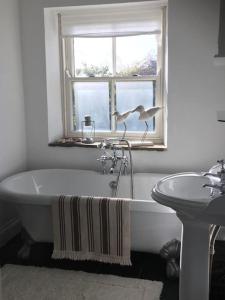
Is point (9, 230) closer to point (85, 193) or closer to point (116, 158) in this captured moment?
point (85, 193)

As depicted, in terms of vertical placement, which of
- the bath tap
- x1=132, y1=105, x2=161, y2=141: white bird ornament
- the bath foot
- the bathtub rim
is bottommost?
the bath foot

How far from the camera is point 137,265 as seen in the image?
8.99 feet

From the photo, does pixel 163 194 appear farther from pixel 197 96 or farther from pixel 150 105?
pixel 150 105

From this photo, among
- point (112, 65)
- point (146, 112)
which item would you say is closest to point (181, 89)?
point (146, 112)

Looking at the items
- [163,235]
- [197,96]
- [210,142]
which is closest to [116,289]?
[163,235]

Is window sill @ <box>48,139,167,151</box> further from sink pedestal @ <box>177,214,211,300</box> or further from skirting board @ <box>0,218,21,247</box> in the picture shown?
sink pedestal @ <box>177,214,211,300</box>

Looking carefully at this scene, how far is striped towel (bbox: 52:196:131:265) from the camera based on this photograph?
2.54 m

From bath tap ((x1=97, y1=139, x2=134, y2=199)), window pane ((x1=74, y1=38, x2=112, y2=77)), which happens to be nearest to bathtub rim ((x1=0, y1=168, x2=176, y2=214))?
bath tap ((x1=97, y1=139, x2=134, y2=199))

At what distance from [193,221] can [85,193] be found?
1502mm

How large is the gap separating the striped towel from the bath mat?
13 centimetres

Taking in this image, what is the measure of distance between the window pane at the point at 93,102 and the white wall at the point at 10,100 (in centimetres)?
53

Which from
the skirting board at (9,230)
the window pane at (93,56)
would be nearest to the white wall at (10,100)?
the skirting board at (9,230)

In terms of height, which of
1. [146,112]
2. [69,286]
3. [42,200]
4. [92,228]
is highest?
[146,112]

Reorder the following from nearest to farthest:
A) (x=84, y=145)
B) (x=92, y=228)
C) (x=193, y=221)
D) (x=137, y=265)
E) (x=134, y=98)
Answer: (x=193, y=221), (x=92, y=228), (x=137, y=265), (x=84, y=145), (x=134, y=98)
